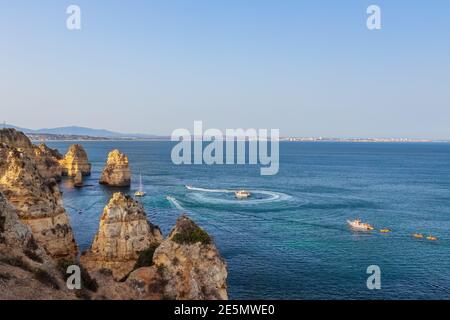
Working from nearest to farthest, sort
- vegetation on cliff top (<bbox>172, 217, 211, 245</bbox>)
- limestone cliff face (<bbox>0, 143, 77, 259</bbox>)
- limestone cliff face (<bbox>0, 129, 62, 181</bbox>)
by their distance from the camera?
vegetation on cliff top (<bbox>172, 217, 211, 245</bbox>), limestone cliff face (<bbox>0, 143, 77, 259</bbox>), limestone cliff face (<bbox>0, 129, 62, 181</bbox>)

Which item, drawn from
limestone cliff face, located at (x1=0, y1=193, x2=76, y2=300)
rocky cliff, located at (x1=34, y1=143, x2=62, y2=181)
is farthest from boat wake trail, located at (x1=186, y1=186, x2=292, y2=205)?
limestone cliff face, located at (x1=0, y1=193, x2=76, y2=300)

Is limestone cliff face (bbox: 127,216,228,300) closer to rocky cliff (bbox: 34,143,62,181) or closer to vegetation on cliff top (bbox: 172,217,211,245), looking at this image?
vegetation on cliff top (bbox: 172,217,211,245)

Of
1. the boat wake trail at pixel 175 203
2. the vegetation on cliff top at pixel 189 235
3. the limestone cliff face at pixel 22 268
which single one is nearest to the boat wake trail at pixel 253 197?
the boat wake trail at pixel 175 203

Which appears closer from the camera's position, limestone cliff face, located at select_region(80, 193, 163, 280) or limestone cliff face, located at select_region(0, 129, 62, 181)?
limestone cliff face, located at select_region(80, 193, 163, 280)

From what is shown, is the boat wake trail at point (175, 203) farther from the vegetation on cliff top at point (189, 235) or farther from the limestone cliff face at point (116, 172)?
the vegetation on cliff top at point (189, 235)

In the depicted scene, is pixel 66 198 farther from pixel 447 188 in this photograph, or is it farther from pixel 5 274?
pixel 447 188

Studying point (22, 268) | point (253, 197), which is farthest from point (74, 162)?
point (22, 268)

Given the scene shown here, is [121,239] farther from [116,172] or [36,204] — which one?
[116,172]
